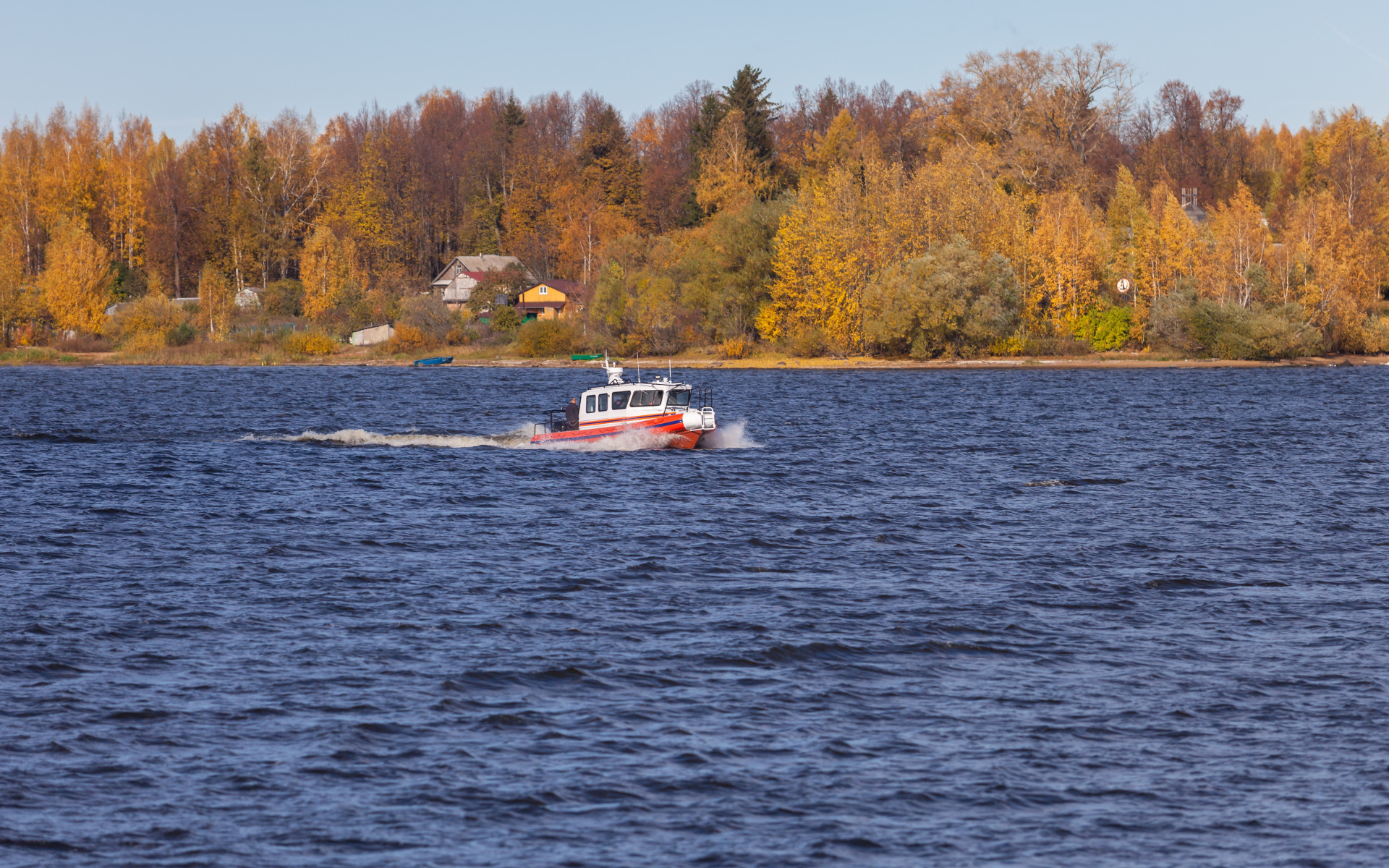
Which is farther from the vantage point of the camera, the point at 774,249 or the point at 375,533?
the point at 774,249

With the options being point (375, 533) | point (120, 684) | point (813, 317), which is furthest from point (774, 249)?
point (120, 684)

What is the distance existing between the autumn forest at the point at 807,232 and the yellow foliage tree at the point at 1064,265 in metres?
0.31

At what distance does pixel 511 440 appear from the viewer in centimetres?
6644

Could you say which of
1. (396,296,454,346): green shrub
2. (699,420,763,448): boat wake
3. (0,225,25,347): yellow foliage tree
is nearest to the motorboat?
(699,420,763,448): boat wake

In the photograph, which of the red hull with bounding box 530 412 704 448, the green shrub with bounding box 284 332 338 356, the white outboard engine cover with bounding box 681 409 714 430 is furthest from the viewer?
the green shrub with bounding box 284 332 338 356

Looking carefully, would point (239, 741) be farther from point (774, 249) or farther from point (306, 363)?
point (306, 363)

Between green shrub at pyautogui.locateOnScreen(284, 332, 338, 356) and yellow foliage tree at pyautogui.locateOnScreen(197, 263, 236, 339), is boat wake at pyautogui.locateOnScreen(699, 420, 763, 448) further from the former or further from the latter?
yellow foliage tree at pyautogui.locateOnScreen(197, 263, 236, 339)

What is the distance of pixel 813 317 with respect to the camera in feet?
452

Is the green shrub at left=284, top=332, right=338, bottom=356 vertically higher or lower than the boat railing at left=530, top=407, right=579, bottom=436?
higher

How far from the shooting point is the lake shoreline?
420 ft

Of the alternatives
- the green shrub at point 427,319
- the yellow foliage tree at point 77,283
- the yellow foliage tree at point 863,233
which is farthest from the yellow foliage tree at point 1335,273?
the yellow foliage tree at point 77,283

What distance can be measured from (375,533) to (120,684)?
54.9 ft

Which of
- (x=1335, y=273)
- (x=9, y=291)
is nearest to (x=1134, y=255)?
→ (x=1335, y=273)

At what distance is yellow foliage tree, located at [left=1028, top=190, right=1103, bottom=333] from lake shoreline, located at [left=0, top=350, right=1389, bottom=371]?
6.14m
